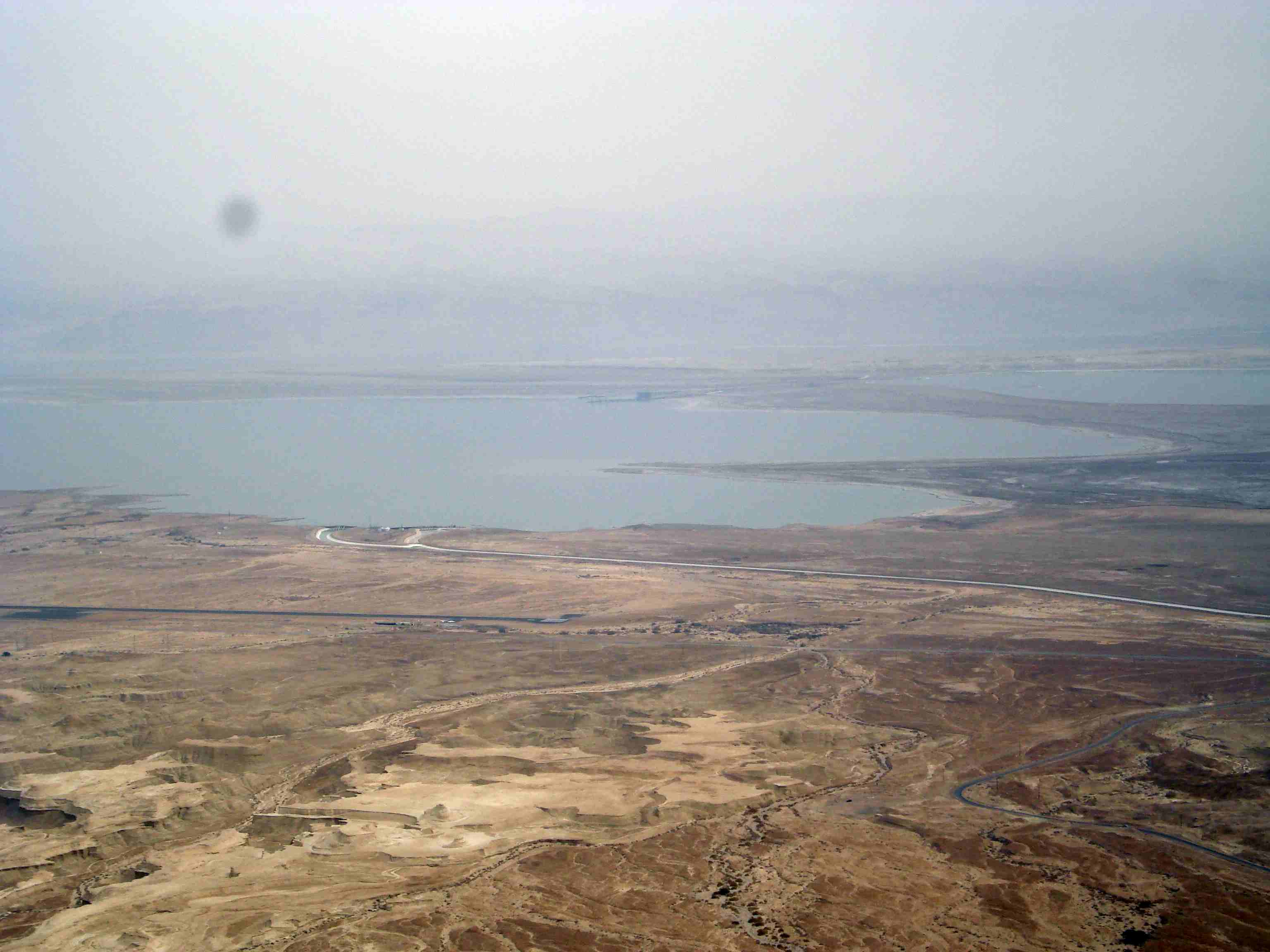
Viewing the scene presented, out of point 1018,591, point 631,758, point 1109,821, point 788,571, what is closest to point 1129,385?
point 788,571

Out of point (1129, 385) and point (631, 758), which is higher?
point (1129, 385)

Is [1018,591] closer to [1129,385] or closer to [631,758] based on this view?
Answer: [631,758]

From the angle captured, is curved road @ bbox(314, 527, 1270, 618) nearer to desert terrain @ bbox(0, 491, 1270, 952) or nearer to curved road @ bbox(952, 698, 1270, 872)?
desert terrain @ bbox(0, 491, 1270, 952)

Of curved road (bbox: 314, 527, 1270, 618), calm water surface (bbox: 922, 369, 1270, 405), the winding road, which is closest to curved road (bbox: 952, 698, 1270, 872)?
the winding road

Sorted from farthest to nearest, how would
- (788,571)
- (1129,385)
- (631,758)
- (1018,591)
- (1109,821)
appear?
1. (1129,385)
2. (788,571)
3. (1018,591)
4. (631,758)
5. (1109,821)

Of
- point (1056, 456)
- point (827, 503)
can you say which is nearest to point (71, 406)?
point (827, 503)

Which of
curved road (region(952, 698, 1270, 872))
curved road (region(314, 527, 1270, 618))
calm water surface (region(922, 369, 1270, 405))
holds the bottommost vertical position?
curved road (region(952, 698, 1270, 872))

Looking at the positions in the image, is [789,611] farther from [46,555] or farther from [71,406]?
[71,406]
